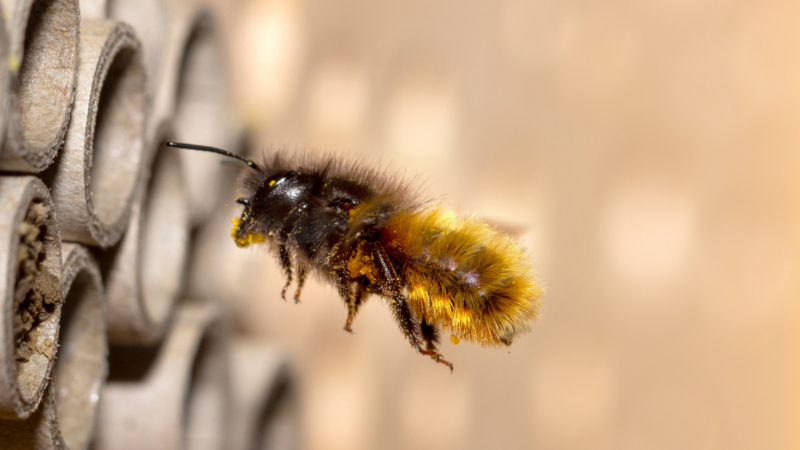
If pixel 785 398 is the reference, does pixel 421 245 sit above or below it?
above

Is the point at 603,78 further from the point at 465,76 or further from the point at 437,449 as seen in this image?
the point at 437,449

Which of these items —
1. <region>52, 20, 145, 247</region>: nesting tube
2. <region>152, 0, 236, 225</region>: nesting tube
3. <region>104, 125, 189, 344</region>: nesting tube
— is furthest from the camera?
<region>152, 0, 236, 225</region>: nesting tube

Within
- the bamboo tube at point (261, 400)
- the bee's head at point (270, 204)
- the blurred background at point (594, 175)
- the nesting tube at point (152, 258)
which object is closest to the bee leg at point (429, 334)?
the bee's head at point (270, 204)

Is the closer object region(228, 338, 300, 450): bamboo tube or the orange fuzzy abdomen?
the orange fuzzy abdomen

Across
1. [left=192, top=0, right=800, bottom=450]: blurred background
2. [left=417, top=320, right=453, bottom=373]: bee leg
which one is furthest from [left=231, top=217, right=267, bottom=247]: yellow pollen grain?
[left=192, top=0, right=800, bottom=450]: blurred background

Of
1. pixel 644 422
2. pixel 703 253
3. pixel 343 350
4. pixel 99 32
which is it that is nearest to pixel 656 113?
pixel 703 253

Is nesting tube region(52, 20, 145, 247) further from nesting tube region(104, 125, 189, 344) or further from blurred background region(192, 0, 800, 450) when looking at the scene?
blurred background region(192, 0, 800, 450)

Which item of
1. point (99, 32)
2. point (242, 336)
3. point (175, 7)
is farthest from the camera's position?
point (242, 336)

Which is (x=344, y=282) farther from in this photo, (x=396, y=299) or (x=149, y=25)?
(x=149, y=25)
